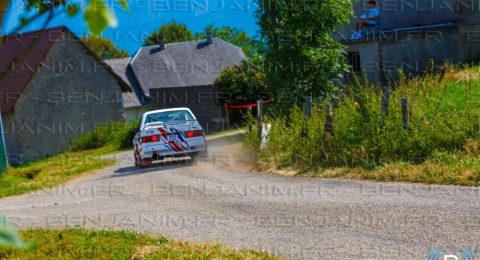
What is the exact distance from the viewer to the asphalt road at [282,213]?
20.8 ft

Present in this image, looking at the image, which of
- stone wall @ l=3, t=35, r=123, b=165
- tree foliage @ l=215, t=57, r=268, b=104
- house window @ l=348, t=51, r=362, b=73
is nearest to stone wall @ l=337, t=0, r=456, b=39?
house window @ l=348, t=51, r=362, b=73

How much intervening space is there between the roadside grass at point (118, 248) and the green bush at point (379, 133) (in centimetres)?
609

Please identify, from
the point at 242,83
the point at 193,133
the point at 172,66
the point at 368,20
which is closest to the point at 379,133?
the point at 193,133

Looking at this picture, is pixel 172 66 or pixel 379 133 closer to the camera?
pixel 379 133

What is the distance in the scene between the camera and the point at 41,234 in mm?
7535

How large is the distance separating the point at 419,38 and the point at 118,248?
77.7ft

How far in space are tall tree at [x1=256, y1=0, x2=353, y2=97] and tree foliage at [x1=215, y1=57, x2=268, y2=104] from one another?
15993 millimetres

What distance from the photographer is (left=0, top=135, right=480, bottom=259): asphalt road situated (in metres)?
6.34

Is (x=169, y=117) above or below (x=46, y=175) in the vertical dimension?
above

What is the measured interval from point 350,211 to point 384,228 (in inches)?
46.6

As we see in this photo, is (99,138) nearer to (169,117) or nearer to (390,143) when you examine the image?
(169,117)

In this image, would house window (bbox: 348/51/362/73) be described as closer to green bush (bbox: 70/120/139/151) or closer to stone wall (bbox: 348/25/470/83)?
stone wall (bbox: 348/25/470/83)

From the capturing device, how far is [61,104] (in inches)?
1494

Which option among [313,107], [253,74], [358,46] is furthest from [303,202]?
[253,74]
